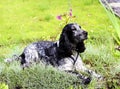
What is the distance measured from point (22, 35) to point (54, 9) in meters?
1.99

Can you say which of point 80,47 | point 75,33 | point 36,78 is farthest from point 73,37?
point 36,78

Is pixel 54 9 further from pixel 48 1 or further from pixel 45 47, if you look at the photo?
pixel 45 47

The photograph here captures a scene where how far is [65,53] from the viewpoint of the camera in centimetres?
529

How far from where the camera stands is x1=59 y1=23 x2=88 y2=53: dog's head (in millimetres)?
5062

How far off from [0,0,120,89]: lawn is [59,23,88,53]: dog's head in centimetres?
59

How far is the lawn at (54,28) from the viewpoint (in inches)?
230

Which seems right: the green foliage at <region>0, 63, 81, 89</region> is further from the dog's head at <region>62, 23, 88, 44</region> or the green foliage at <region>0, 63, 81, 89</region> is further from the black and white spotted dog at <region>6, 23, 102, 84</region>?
the dog's head at <region>62, 23, 88, 44</region>

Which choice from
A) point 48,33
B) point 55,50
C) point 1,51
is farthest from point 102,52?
point 48,33

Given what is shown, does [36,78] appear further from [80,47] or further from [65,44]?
[80,47]

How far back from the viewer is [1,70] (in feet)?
17.9

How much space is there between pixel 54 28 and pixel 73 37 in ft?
12.3

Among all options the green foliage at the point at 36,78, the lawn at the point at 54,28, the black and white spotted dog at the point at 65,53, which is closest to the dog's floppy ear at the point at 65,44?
the black and white spotted dog at the point at 65,53

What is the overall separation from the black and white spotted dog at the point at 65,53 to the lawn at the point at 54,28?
38 cm

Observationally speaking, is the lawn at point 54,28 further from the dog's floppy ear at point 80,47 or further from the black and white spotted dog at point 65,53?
the dog's floppy ear at point 80,47
